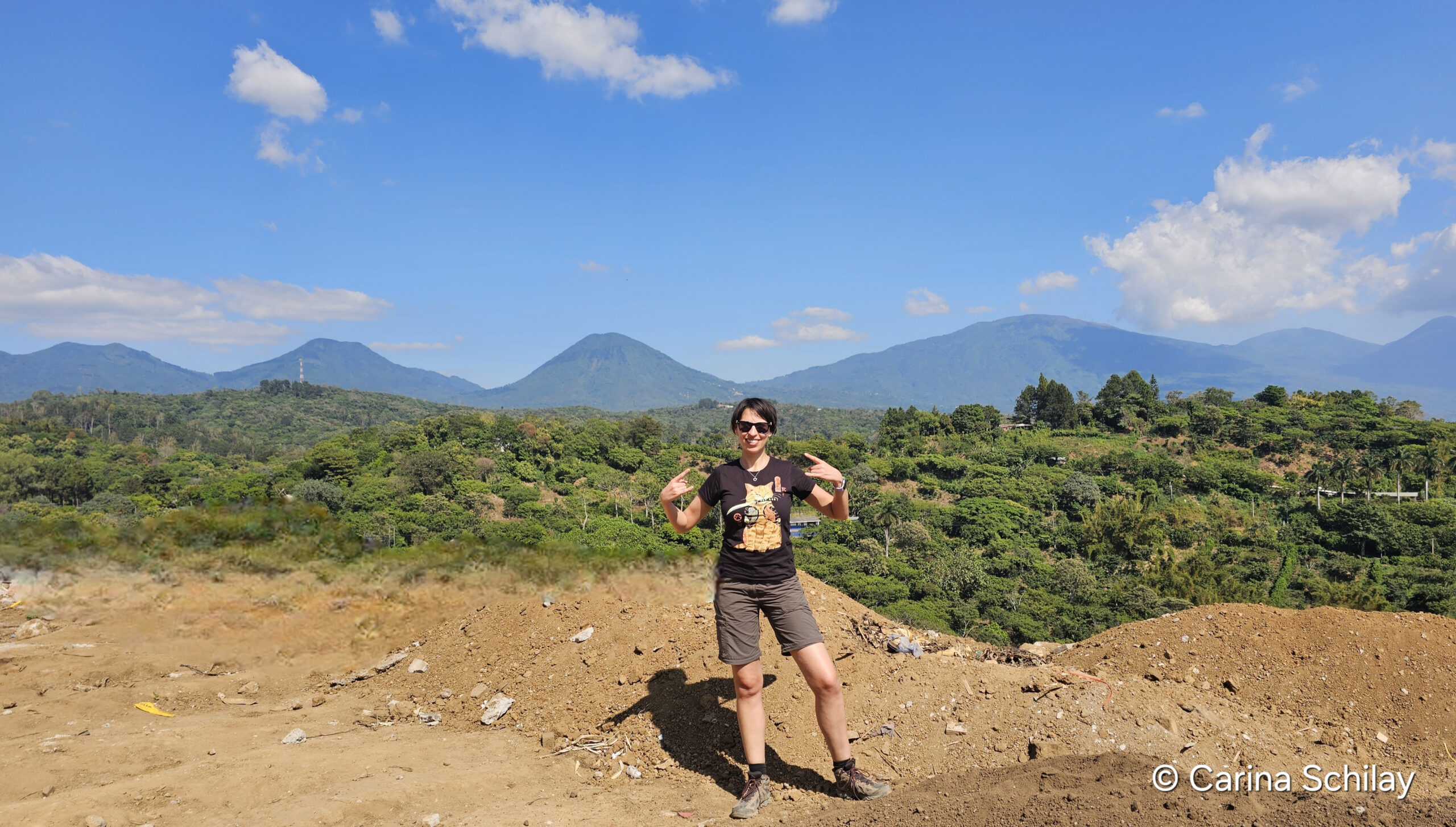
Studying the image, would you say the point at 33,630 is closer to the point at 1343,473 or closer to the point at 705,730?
the point at 705,730

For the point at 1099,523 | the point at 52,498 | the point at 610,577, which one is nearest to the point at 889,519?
the point at 1099,523

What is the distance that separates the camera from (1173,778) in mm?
2896

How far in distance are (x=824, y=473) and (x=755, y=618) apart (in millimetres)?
781

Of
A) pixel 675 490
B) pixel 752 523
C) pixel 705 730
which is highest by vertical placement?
pixel 675 490

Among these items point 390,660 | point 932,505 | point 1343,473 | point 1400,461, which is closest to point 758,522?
point 390,660

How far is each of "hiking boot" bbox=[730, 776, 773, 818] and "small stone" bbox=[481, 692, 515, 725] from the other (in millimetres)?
1960

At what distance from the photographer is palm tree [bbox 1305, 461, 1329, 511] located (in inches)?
1656

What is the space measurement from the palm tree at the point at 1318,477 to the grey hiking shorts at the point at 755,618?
52.4 metres

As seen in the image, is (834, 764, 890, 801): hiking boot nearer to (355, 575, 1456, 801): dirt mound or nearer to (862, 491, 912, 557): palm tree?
(355, 575, 1456, 801): dirt mound

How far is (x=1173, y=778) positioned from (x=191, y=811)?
4.35m

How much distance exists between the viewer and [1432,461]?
1756 inches

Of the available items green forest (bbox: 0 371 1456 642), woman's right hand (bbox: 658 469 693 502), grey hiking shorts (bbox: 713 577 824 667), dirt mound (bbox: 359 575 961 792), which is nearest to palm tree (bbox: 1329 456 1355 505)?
green forest (bbox: 0 371 1456 642)

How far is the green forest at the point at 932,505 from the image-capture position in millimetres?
9203

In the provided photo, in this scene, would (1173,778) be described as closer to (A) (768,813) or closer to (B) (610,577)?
(A) (768,813)
